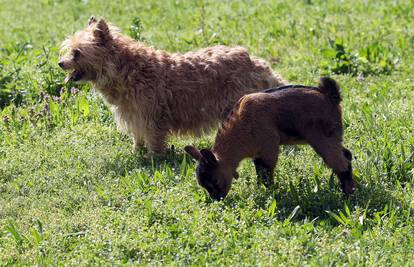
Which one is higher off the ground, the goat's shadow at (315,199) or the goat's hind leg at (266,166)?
the goat's hind leg at (266,166)

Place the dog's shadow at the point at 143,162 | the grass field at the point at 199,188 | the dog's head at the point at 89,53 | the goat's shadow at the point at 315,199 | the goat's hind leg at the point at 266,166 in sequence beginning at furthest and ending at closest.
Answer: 1. the dog's head at the point at 89,53
2. the dog's shadow at the point at 143,162
3. the goat's hind leg at the point at 266,166
4. the goat's shadow at the point at 315,199
5. the grass field at the point at 199,188

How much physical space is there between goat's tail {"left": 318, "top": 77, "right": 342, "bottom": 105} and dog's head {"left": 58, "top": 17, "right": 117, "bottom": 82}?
2351mm

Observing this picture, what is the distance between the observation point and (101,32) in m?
8.20

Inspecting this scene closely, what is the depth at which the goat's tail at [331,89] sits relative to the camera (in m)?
6.88

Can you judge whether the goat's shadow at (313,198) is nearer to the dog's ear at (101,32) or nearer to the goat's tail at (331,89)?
the goat's tail at (331,89)

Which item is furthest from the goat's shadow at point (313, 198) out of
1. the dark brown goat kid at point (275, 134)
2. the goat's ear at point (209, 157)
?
the goat's ear at point (209, 157)

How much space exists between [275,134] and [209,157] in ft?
1.94

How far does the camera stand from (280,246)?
5.89 m

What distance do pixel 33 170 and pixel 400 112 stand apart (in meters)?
3.75

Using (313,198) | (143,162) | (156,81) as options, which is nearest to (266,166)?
(313,198)

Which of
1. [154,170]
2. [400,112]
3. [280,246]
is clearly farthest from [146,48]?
[280,246]

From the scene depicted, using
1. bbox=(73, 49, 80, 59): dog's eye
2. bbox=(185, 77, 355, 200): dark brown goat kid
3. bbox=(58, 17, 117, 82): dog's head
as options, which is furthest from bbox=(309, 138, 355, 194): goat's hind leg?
bbox=(73, 49, 80, 59): dog's eye

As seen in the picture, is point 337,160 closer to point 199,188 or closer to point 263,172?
point 263,172

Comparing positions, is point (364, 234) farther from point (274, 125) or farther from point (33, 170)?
point (33, 170)
